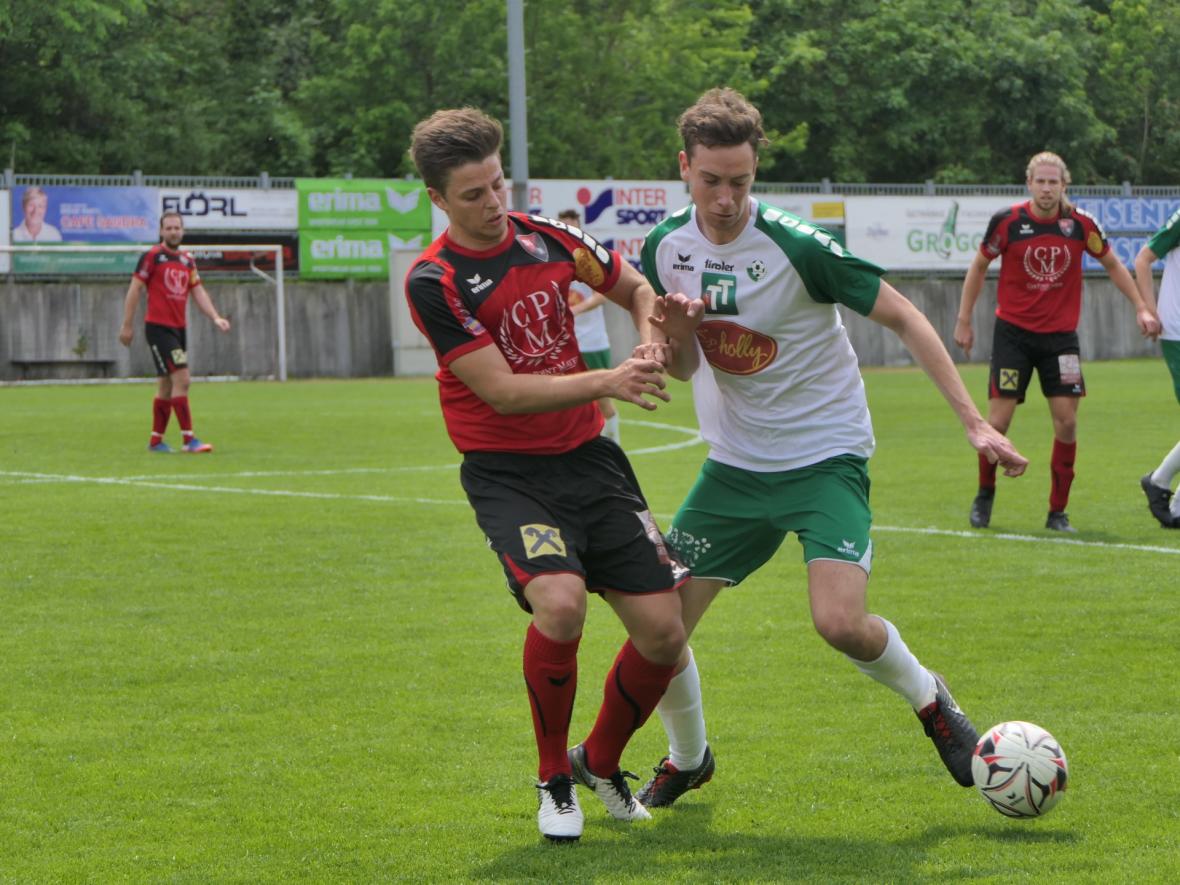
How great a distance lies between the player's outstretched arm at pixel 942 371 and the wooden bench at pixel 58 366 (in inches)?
1077

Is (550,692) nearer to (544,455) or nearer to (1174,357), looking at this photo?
(544,455)

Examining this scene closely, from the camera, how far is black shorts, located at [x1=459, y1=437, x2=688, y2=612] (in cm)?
473

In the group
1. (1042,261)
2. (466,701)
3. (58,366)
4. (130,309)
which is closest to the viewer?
(466,701)

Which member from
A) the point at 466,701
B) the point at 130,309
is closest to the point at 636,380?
the point at 466,701

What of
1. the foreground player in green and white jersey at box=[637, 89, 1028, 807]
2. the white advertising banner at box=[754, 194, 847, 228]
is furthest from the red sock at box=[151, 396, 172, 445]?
the white advertising banner at box=[754, 194, 847, 228]

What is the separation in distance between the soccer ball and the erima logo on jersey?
1.82 m

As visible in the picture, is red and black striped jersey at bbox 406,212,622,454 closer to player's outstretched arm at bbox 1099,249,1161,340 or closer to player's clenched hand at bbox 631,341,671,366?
player's clenched hand at bbox 631,341,671,366

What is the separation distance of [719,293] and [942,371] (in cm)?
69

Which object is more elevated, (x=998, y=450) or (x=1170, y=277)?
(x=1170, y=277)

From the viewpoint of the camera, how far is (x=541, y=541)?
15.4 ft

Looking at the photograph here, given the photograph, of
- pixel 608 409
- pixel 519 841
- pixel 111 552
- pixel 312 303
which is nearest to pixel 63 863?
pixel 519 841

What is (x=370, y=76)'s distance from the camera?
41656 mm

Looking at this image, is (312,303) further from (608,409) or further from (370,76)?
(608,409)

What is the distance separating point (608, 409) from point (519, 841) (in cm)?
980
